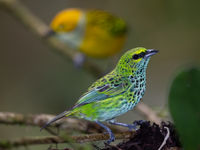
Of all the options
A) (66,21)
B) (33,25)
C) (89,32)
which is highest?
(66,21)

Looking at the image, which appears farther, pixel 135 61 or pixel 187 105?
pixel 135 61

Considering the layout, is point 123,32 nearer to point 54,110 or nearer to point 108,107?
point 54,110

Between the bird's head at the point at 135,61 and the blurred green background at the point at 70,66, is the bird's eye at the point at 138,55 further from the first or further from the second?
the blurred green background at the point at 70,66

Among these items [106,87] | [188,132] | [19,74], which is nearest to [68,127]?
[106,87]

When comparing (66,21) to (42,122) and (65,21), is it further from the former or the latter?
(42,122)

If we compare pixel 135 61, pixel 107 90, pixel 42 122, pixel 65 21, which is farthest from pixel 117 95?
pixel 65 21

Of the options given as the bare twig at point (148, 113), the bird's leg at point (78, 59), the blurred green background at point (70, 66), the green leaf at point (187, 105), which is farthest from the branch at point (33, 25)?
the green leaf at point (187, 105)

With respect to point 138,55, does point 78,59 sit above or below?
above
